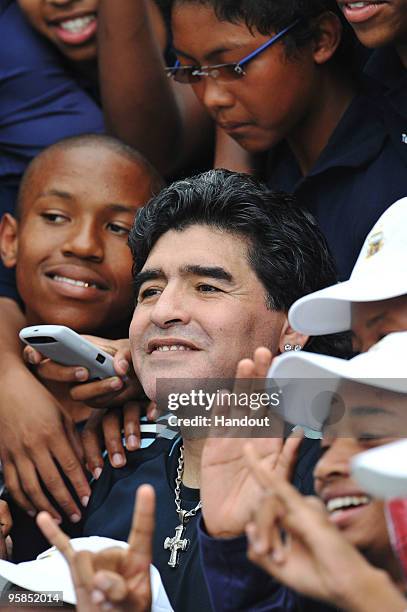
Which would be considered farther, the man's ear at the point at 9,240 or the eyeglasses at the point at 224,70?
the man's ear at the point at 9,240

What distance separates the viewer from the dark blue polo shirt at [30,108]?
3.55m

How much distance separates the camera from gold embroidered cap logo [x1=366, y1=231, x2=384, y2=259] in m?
2.05

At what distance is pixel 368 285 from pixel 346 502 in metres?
0.39

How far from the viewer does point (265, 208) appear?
2.57 metres

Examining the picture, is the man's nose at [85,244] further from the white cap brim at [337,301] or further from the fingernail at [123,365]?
the white cap brim at [337,301]

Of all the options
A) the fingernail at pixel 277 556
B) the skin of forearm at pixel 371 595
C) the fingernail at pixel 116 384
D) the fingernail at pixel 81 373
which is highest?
the fingernail at pixel 81 373

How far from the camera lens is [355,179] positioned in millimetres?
2859

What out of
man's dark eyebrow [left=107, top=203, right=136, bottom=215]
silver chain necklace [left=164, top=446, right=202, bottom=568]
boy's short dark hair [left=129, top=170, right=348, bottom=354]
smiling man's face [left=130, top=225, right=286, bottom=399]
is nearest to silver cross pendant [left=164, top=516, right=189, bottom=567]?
silver chain necklace [left=164, top=446, right=202, bottom=568]

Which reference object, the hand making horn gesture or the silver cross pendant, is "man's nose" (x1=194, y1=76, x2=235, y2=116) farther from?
the hand making horn gesture

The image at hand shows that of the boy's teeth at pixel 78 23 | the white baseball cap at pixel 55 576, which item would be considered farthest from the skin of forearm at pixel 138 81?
the white baseball cap at pixel 55 576

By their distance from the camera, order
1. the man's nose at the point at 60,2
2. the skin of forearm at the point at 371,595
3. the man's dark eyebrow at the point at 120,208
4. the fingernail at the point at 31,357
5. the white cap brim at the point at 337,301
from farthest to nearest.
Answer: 1. the man's nose at the point at 60,2
2. the man's dark eyebrow at the point at 120,208
3. the fingernail at the point at 31,357
4. the white cap brim at the point at 337,301
5. the skin of forearm at the point at 371,595

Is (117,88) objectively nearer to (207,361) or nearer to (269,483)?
(207,361)

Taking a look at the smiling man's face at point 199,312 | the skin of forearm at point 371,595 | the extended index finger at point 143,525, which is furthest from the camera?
the smiling man's face at point 199,312

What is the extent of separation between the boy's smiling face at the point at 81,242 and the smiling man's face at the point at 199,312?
0.51 meters
